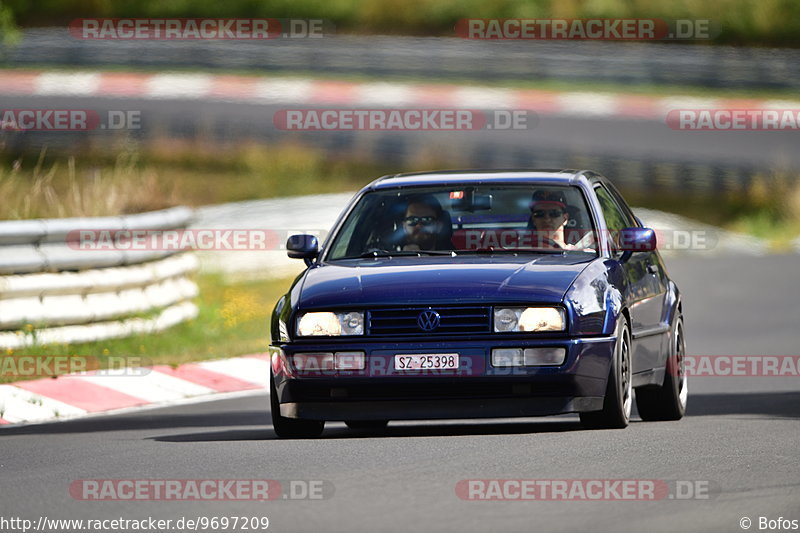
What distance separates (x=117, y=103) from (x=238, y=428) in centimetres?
2246

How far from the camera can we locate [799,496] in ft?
26.0

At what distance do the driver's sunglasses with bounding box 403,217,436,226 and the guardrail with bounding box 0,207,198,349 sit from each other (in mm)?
4265

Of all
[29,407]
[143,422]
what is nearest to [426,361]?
[143,422]

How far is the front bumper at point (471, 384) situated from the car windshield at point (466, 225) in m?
1.10

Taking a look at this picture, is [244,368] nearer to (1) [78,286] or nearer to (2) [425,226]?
(1) [78,286]

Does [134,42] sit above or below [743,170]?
above

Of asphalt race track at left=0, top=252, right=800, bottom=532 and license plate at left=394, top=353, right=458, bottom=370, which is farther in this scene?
license plate at left=394, top=353, right=458, bottom=370

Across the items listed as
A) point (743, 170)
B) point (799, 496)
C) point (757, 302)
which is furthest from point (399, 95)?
point (799, 496)

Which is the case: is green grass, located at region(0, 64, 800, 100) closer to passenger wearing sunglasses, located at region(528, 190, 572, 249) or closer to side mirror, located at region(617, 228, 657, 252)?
passenger wearing sunglasses, located at region(528, 190, 572, 249)

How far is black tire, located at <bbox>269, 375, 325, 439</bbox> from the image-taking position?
10219 millimetres

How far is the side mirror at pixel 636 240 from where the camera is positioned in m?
10.7

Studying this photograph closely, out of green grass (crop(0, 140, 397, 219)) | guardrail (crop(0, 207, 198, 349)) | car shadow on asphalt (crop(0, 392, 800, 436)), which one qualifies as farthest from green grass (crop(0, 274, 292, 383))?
green grass (crop(0, 140, 397, 219))

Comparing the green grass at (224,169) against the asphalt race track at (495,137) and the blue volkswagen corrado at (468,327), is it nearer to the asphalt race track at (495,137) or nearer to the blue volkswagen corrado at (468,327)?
the asphalt race track at (495,137)

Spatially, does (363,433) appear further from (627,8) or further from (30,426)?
(627,8)
